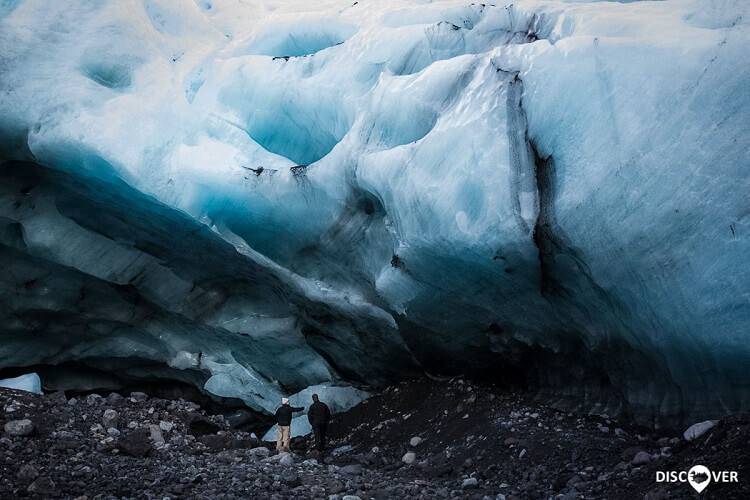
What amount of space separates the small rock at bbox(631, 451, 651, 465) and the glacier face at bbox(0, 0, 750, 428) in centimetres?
80

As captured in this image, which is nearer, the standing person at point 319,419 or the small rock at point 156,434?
the small rock at point 156,434

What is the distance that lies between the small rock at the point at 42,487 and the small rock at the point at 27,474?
0.51 feet

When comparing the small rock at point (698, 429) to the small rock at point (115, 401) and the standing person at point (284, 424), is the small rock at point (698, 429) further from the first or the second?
the small rock at point (115, 401)

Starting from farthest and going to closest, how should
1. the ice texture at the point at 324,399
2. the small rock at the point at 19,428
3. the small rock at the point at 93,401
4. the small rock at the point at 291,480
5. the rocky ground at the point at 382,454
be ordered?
1. the ice texture at the point at 324,399
2. the small rock at the point at 93,401
3. the small rock at the point at 19,428
4. the small rock at the point at 291,480
5. the rocky ground at the point at 382,454

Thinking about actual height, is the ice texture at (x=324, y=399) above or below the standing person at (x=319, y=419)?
below

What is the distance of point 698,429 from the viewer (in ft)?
16.9

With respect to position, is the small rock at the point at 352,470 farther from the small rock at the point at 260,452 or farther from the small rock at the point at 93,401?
the small rock at the point at 93,401

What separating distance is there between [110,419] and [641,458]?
5.42 m

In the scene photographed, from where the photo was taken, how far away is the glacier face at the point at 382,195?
5.51m

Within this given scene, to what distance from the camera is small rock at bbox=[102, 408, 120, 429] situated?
7324 millimetres

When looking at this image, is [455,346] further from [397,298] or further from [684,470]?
[684,470]

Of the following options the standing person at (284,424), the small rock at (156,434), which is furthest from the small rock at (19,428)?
the standing person at (284,424)

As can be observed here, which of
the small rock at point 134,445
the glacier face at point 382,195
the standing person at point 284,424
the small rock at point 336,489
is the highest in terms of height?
the glacier face at point 382,195

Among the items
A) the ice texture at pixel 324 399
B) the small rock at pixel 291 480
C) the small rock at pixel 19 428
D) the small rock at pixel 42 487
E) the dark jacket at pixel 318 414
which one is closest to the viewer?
the small rock at pixel 42 487
